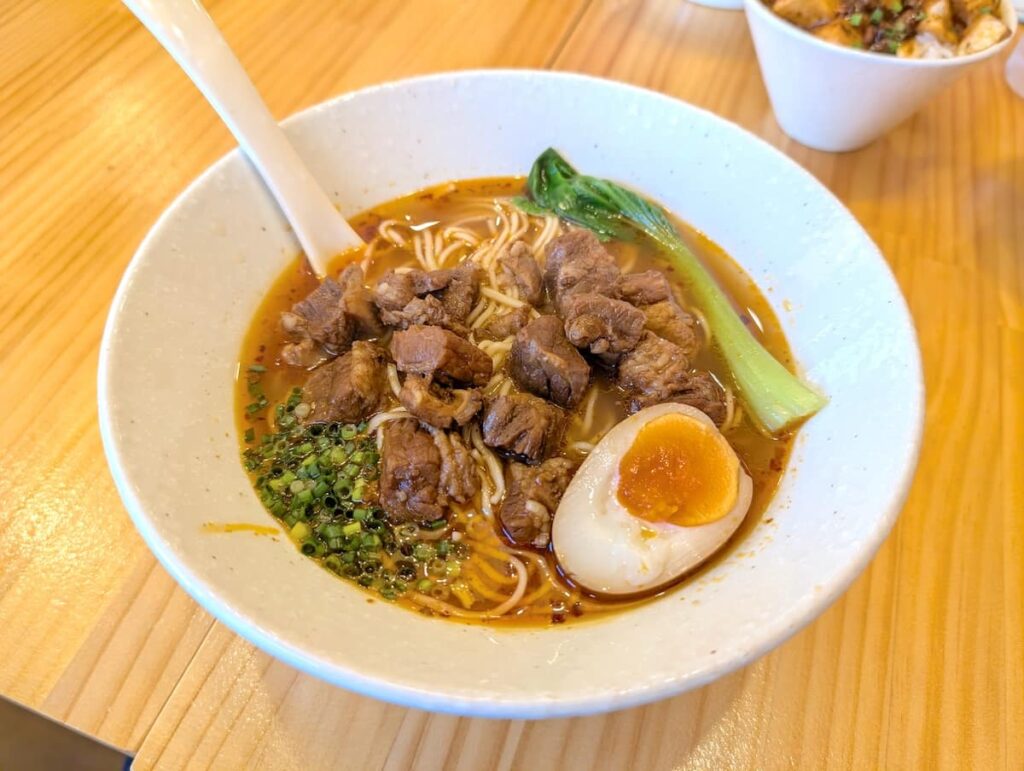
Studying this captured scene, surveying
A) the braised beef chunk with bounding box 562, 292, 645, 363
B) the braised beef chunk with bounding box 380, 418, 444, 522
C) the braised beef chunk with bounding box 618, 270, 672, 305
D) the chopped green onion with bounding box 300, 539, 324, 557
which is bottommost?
the braised beef chunk with bounding box 618, 270, 672, 305

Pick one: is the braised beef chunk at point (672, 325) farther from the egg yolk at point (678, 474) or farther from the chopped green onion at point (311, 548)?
the chopped green onion at point (311, 548)

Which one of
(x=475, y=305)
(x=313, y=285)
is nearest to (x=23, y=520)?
(x=313, y=285)

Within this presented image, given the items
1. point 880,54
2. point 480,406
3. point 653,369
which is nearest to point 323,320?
point 480,406

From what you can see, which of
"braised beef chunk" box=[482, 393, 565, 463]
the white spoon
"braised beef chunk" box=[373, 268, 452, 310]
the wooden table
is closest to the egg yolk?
"braised beef chunk" box=[482, 393, 565, 463]

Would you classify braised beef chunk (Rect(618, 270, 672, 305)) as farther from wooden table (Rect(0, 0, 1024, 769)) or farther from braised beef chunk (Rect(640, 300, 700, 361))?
wooden table (Rect(0, 0, 1024, 769))

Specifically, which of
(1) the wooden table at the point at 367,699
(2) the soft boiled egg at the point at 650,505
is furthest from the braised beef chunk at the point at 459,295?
(1) the wooden table at the point at 367,699

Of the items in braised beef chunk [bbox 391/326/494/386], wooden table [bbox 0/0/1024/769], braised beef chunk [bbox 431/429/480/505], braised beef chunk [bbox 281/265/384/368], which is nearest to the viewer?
wooden table [bbox 0/0/1024/769]
